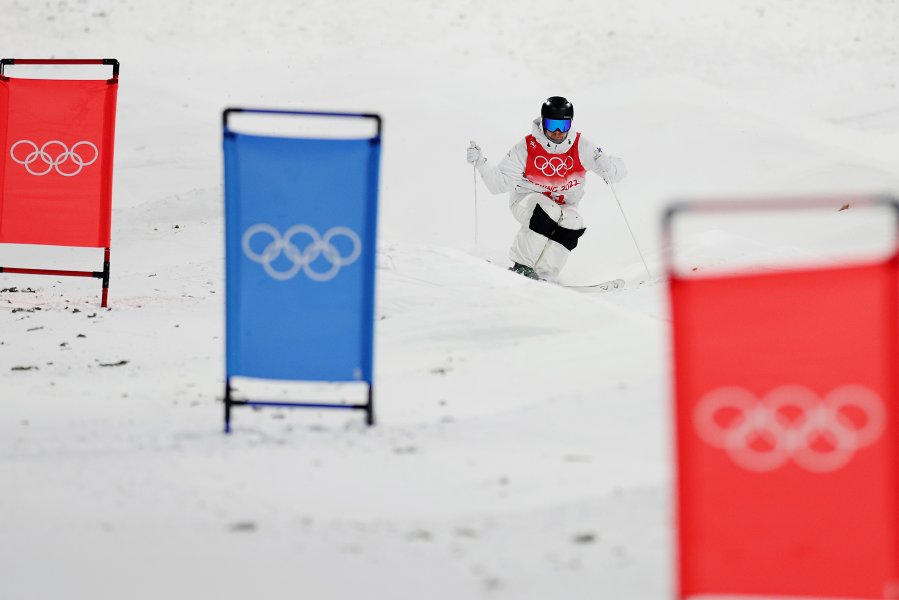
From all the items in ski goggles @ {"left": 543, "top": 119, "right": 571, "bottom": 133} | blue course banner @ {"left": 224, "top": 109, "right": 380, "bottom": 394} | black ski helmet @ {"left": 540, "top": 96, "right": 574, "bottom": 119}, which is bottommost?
blue course banner @ {"left": 224, "top": 109, "right": 380, "bottom": 394}

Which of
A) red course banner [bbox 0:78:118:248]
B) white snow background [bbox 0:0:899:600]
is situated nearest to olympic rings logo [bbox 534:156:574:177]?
white snow background [bbox 0:0:899:600]

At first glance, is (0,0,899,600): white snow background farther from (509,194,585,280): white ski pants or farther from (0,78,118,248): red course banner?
(509,194,585,280): white ski pants

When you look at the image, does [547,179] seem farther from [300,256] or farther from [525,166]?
[300,256]

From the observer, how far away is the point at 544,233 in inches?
354

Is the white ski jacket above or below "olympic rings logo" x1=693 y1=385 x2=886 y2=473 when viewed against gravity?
above

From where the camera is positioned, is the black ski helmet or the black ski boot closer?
the black ski helmet

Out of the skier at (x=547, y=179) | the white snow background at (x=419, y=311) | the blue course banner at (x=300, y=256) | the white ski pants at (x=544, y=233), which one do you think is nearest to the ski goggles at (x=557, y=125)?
the skier at (x=547, y=179)

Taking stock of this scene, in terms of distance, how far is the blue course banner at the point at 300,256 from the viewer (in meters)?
4.25

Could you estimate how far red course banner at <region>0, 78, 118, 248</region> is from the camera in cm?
719

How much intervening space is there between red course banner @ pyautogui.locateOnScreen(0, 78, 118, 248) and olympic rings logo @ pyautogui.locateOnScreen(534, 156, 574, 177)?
2885mm

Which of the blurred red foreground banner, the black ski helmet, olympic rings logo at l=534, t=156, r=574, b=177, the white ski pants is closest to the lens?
the blurred red foreground banner

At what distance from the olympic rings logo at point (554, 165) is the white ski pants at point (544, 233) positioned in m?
0.22

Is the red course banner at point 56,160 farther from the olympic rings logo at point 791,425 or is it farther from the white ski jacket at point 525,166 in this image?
the olympic rings logo at point 791,425

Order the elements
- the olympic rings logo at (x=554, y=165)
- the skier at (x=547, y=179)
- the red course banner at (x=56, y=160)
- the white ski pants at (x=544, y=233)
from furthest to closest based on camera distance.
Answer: the white ski pants at (x=544, y=233) < the olympic rings logo at (x=554, y=165) < the skier at (x=547, y=179) < the red course banner at (x=56, y=160)
